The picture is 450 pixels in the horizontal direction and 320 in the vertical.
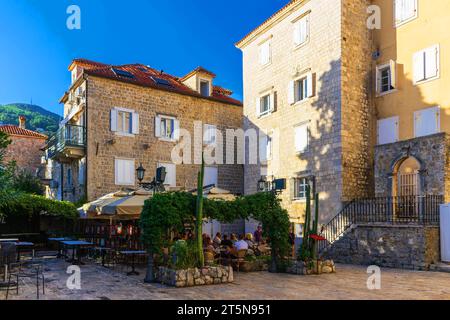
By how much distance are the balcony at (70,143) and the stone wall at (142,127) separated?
535 millimetres

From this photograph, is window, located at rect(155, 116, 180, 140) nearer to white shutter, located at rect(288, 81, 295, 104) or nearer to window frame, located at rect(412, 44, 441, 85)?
white shutter, located at rect(288, 81, 295, 104)

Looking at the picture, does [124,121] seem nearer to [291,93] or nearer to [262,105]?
[262,105]

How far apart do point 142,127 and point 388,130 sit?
12908 millimetres

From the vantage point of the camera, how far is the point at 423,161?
1532 cm

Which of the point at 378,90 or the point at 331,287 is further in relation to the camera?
the point at 378,90

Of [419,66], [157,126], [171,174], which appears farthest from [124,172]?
[419,66]

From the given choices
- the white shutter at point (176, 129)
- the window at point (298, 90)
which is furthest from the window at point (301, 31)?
the white shutter at point (176, 129)

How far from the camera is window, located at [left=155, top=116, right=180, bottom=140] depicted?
24.2 metres

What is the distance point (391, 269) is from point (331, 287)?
479cm

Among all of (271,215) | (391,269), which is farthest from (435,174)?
(271,215)

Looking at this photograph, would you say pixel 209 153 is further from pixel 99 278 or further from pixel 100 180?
pixel 99 278

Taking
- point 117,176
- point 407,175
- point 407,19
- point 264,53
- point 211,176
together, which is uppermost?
point 264,53

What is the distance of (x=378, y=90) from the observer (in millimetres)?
19625

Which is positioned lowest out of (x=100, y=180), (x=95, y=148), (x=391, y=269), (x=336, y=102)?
(x=391, y=269)
